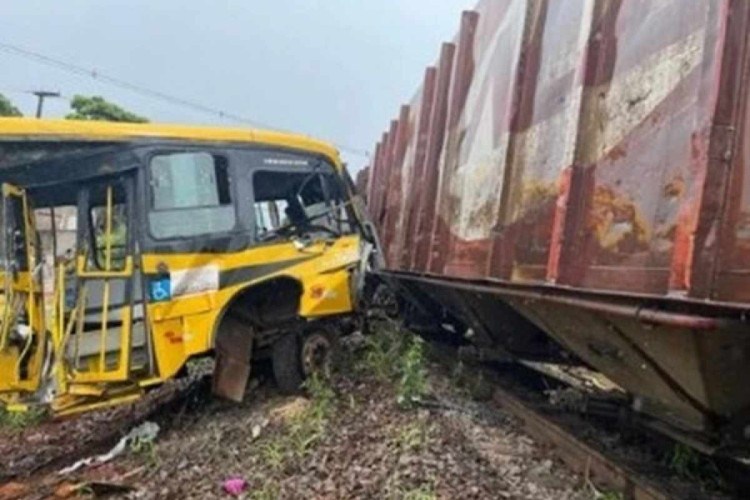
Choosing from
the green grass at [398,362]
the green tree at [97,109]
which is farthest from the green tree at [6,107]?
the green grass at [398,362]

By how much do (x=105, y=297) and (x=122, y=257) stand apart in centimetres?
34

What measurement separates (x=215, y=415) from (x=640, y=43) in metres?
5.06

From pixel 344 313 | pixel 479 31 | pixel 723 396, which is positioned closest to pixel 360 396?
pixel 344 313

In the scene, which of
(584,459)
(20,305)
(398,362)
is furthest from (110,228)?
(584,459)

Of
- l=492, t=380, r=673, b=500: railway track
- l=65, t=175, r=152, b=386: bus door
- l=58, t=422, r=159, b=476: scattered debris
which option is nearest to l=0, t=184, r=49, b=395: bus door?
l=65, t=175, r=152, b=386: bus door

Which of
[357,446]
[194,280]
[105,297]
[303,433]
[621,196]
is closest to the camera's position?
[621,196]

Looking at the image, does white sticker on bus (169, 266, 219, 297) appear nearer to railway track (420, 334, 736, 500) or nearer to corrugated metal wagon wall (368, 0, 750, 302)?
corrugated metal wagon wall (368, 0, 750, 302)

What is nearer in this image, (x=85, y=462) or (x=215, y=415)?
(x=85, y=462)

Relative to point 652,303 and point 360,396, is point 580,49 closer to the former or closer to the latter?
point 652,303

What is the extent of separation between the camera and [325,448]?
237 inches

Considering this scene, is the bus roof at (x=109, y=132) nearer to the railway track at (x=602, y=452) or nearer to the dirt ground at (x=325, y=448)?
the dirt ground at (x=325, y=448)

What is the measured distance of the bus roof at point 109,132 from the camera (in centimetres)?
650

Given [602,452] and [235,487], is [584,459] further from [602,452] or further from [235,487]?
[235,487]

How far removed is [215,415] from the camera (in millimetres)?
7750
